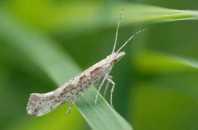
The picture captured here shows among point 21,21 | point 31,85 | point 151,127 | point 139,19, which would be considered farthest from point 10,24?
point 151,127

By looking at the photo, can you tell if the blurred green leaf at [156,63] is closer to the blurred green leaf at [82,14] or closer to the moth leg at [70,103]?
the blurred green leaf at [82,14]

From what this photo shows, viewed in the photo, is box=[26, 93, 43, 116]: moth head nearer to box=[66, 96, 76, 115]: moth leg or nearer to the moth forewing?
the moth forewing

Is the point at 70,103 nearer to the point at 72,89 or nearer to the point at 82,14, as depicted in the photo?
the point at 72,89

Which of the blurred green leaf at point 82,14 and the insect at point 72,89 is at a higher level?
the blurred green leaf at point 82,14

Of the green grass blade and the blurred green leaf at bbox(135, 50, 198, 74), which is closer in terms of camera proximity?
the green grass blade

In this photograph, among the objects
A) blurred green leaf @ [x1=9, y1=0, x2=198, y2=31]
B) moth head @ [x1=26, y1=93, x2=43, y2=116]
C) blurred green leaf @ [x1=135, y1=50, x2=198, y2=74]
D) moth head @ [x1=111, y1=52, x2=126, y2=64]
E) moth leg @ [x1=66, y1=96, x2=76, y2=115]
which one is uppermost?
blurred green leaf @ [x1=9, y1=0, x2=198, y2=31]

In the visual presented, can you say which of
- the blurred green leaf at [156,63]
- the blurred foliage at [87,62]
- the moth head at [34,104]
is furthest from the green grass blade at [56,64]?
the blurred green leaf at [156,63]

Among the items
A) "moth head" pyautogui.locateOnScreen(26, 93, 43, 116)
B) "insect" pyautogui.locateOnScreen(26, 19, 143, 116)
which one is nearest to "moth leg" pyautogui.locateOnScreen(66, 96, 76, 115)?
"insect" pyautogui.locateOnScreen(26, 19, 143, 116)

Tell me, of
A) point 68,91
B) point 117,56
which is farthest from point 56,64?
point 117,56
